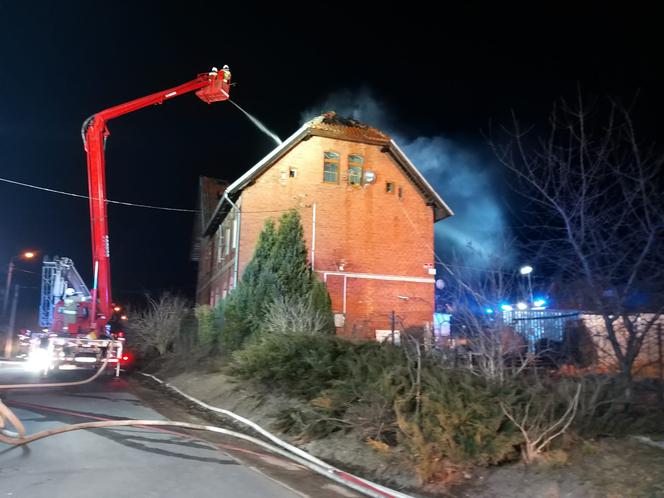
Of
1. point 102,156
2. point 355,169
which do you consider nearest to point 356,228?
point 355,169

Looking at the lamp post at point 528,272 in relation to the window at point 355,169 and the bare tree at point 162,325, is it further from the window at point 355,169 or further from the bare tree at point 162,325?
the bare tree at point 162,325

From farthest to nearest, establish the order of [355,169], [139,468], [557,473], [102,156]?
[355,169] < [102,156] < [139,468] < [557,473]

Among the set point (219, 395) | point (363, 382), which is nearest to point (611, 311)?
point (363, 382)

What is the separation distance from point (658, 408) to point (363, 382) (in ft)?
13.0

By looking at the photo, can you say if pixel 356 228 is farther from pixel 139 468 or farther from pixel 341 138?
pixel 139 468

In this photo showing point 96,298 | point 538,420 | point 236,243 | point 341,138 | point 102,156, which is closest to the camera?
point 538,420

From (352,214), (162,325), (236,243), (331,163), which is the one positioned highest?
(331,163)

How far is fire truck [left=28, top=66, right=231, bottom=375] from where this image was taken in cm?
1930

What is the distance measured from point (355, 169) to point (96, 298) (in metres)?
11.8

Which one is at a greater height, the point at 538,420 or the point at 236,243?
the point at 236,243

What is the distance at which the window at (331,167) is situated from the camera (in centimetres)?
2544

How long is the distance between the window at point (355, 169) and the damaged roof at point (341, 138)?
30.5 inches

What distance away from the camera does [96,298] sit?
2039cm

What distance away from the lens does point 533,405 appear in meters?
7.02
